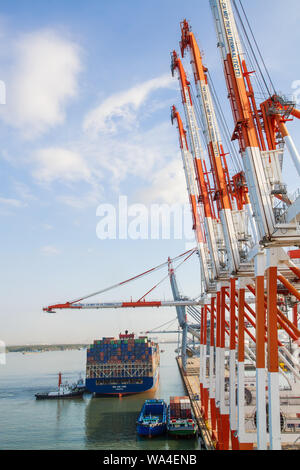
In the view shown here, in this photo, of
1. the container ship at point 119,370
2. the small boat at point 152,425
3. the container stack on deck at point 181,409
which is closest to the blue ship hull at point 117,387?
the container ship at point 119,370

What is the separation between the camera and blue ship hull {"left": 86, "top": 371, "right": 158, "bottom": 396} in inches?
2094

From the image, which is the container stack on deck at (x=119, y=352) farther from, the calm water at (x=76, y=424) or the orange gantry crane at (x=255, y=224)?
the orange gantry crane at (x=255, y=224)

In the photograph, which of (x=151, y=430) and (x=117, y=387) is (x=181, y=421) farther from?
(x=117, y=387)

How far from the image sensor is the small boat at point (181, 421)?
99.2 ft

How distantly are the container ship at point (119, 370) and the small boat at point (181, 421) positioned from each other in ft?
67.7

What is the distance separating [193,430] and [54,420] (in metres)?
17.0

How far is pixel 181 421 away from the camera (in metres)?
31.2

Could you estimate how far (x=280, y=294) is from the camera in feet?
105

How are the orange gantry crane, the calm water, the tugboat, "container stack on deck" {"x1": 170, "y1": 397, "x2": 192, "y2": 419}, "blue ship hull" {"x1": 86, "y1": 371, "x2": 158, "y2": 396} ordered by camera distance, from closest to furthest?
the orange gantry crane → the calm water → "container stack on deck" {"x1": 170, "y1": 397, "x2": 192, "y2": 419} → the tugboat → "blue ship hull" {"x1": 86, "y1": 371, "x2": 158, "y2": 396}

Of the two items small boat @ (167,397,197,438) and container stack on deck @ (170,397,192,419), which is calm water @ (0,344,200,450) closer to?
small boat @ (167,397,197,438)

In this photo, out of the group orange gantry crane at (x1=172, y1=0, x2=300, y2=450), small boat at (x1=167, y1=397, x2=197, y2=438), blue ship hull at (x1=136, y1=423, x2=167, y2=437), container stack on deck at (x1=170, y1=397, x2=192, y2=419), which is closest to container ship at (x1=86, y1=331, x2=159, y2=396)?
small boat at (x1=167, y1=397, x2=197, y2=438)
